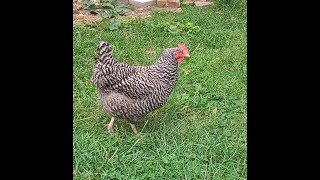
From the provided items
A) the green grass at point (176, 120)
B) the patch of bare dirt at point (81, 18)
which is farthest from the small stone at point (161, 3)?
the green grass at point (176, 120)

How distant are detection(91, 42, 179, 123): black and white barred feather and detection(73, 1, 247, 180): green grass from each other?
24 centimetres

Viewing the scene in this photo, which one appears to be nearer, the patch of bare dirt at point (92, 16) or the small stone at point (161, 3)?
the patch of bare dirt at point (92, 16)

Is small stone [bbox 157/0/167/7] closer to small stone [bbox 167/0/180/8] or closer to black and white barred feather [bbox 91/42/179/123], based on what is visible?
small stone [bbox 167/0/180/8]

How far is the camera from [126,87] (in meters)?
3.37

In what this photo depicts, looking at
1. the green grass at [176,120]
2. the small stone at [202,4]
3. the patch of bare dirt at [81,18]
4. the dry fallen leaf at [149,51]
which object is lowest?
the green grass at [176,120]

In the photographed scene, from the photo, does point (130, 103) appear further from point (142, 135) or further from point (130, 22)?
point (130, 22)

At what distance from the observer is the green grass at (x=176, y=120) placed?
9.93 feet

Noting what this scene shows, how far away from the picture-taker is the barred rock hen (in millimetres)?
3377

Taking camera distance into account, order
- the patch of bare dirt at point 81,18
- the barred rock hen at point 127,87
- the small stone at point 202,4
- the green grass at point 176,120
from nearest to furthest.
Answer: the green grass at point 176,120, the barred rock hen at point 127,87, the patch of bare dirt at point 81,18, the small stone at point 202,4

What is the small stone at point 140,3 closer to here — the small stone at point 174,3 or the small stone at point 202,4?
the small stone at point 174,3

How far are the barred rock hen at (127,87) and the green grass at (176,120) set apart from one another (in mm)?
233

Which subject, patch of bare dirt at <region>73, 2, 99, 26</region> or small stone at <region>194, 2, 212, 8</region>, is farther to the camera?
small stone at <region>194, 2, 212, 8</region>

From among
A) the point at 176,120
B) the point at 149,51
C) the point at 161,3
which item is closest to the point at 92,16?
the point at 161,3

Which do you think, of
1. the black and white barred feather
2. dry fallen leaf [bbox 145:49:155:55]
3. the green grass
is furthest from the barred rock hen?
dry fallen leaf [bbox 145:49:155:55]
